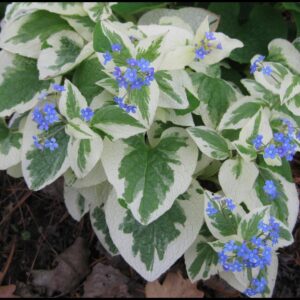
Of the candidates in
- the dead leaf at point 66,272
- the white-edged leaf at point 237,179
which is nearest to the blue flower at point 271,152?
the white-edged leaf at point 237,179

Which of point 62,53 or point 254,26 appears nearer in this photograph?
point 62,53

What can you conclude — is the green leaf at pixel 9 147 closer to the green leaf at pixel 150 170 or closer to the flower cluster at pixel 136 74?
the green leaf at pixel 150 170

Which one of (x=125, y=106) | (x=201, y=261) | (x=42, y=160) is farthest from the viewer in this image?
(x=201, y=261)

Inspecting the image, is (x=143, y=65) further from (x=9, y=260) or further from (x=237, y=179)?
(x=9, y=260)

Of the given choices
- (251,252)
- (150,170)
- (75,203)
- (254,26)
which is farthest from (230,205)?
(254,26)

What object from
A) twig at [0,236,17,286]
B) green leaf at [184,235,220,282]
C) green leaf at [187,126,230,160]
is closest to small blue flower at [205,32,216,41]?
green leaf at [187,126,230,160]

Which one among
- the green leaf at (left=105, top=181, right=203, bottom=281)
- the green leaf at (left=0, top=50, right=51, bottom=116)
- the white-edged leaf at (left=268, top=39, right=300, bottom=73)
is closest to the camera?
the green leaf at (left=105, top=181, right=203, bottom=281)

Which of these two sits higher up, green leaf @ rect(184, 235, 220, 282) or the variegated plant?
the variegated plant

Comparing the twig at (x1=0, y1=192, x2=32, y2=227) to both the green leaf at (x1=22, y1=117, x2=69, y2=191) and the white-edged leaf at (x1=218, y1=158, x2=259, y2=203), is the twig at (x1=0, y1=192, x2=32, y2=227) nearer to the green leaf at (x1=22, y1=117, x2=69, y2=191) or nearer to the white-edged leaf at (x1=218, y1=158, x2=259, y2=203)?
the green leaf at (x1=22, y1=117, x2=69, y2=191)
